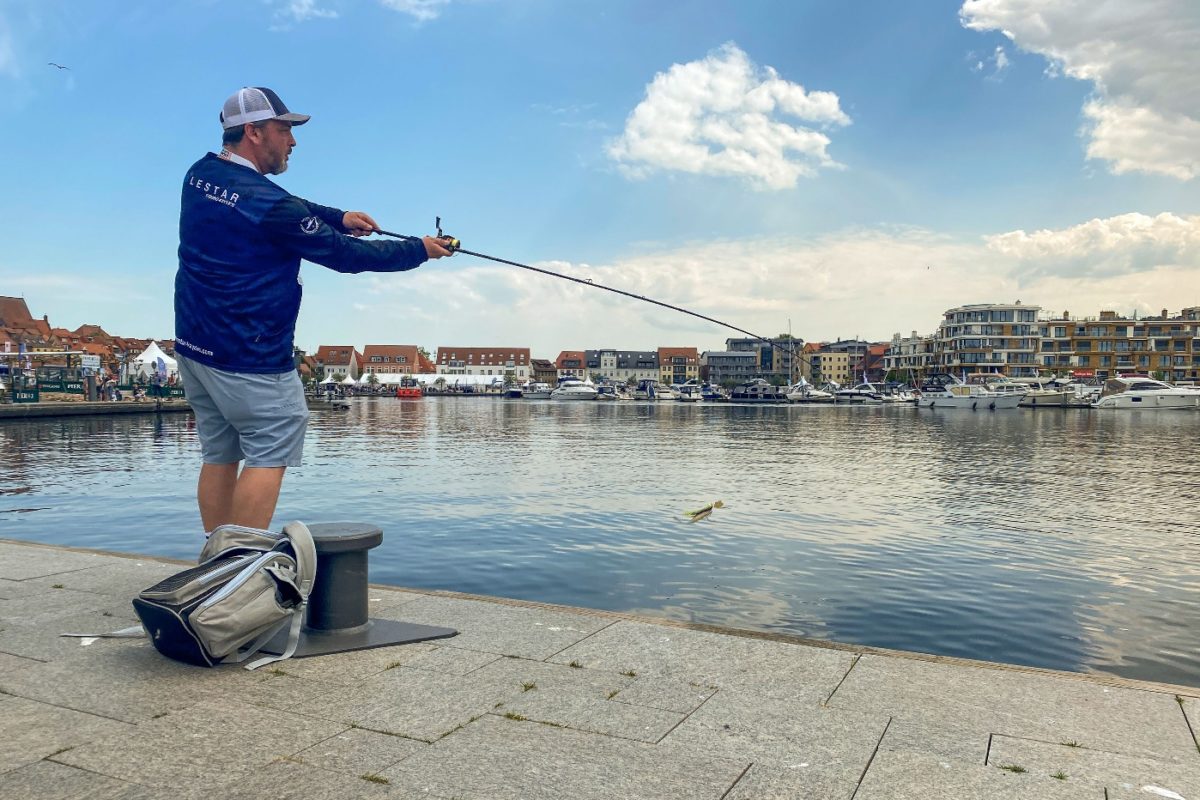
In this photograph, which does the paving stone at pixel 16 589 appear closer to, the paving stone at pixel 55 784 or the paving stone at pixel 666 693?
the paving stone at pixel 55 784

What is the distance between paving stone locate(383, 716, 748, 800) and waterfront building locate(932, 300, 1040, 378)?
15236 cm

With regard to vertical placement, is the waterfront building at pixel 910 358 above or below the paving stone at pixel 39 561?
above

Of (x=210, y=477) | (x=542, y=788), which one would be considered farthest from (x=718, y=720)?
(x=210, y=477)

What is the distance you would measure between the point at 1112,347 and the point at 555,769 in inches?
6683

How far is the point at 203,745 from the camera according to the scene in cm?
311

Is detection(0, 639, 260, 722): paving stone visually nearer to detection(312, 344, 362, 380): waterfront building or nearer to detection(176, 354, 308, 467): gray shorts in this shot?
detection(176, 354, 308, 467): gray shorts

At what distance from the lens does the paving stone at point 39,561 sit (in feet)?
19.5

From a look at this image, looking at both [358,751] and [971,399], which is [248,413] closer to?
[358,751]

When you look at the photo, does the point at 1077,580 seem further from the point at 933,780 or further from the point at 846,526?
the point at 933,780

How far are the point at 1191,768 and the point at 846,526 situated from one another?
10980mm

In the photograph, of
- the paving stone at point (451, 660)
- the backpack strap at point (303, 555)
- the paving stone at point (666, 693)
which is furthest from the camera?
the backpack strap at point (303, 555)

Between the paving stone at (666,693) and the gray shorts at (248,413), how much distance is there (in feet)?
6.59

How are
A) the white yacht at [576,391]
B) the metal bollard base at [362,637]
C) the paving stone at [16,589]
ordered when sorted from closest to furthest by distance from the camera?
1. the metal bollard base at [362,637]
2. the paving stone at [16,589]
3. the white yacht at [576,391]

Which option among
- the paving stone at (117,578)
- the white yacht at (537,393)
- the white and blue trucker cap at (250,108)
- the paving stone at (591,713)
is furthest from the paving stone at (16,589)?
the white yacht at (537,393)
